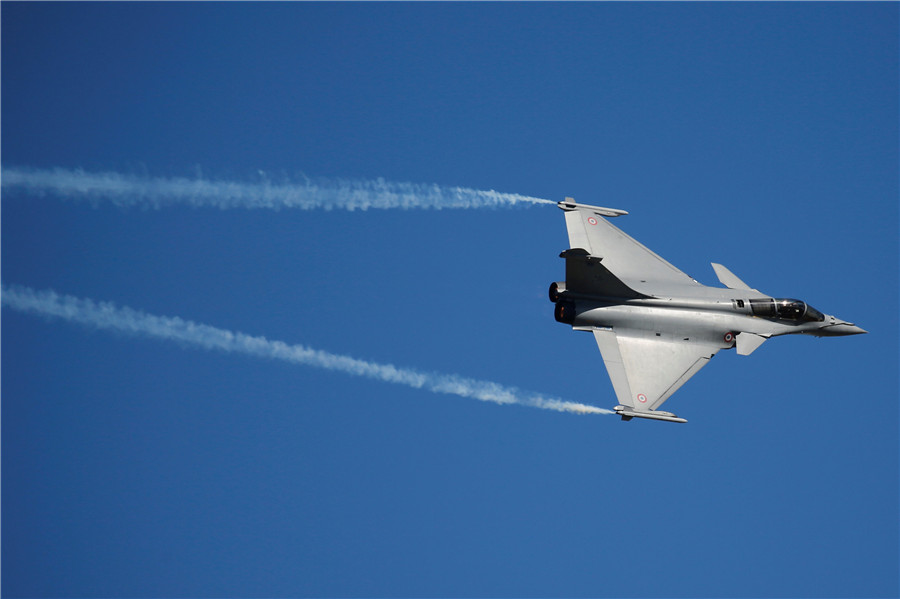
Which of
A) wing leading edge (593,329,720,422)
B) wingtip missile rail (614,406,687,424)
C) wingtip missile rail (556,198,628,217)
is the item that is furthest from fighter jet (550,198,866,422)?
wingtip missile rail (556,198,628,217)

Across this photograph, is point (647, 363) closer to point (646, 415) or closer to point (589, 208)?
point (646, 415)

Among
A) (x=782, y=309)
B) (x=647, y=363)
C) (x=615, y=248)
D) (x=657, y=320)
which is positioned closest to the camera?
(x=647, y=363)

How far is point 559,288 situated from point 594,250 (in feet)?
10.9

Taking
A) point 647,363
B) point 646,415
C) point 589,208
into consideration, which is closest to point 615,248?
point 589,208

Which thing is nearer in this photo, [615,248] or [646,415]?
[646,415]

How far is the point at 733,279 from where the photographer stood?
46.9 meters

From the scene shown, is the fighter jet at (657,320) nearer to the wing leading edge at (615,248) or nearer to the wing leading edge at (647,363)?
the wing leading edge at (647,363)

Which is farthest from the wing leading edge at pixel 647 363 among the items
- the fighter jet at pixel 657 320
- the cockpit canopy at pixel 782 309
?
the cockpit canopy at pixel 782 309

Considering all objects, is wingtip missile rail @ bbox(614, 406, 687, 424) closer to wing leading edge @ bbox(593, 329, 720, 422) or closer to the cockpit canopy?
wing leading edge @ bbox(593, 329, 720, 422)

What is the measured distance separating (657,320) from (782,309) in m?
4.97

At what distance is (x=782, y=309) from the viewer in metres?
45.1

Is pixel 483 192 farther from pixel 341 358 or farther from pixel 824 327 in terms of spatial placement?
pixel 824 327

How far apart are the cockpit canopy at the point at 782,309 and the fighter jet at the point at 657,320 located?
0.12 ft

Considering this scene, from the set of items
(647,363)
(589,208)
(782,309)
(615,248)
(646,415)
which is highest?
(589,208)
